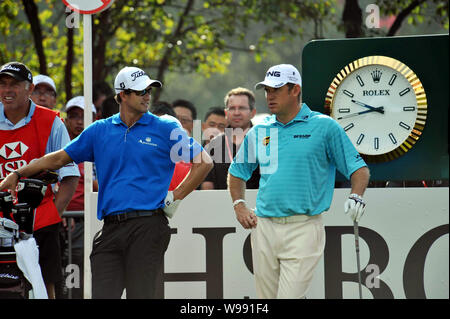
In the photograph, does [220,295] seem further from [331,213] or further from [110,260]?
[110,260]

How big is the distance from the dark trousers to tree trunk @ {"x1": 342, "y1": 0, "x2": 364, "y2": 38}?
23.2ft

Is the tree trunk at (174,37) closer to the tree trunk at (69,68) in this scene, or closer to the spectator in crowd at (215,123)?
the tree trunk at (69,68)

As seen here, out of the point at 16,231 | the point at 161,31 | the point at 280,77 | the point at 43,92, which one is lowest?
the point at 16,231

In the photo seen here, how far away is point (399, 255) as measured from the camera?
25.4 ft

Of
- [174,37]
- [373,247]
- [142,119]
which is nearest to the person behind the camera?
[142,119]

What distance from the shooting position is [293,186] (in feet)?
21.7

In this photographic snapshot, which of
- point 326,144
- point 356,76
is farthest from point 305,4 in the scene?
point 326,144

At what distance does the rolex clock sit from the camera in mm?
7898

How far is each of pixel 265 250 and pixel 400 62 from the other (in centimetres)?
223

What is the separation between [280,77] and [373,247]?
5.89 feet

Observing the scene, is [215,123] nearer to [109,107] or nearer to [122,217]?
[109,107]

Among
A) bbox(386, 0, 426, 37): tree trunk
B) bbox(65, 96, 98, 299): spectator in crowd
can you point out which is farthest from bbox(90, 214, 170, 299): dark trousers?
bbox(386, 0, 426, 37): tree trunk

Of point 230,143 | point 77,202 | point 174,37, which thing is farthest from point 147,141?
point 174,37
